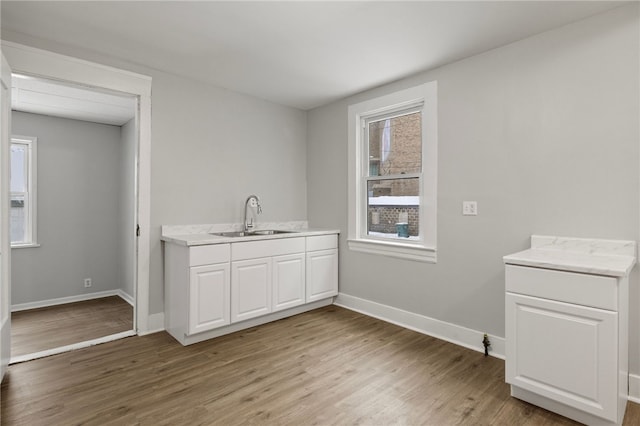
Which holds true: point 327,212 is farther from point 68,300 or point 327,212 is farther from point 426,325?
point 68,300

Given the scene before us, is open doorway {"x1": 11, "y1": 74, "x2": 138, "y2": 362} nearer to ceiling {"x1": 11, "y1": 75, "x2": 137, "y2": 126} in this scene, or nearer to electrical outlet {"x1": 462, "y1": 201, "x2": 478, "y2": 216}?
ceiling {"x1": 11, "y1": 75, "x2": 137, "y2": 126}

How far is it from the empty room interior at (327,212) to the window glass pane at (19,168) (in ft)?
0.07

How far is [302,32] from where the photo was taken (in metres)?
2.44

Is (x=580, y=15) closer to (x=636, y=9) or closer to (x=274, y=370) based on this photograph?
(x=636, y=9)

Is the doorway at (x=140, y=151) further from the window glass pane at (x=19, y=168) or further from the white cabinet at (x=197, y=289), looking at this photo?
the window glass pane at (x=19, y=168)

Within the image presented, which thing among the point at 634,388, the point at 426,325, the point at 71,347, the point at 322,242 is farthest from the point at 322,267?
the point at 634,388

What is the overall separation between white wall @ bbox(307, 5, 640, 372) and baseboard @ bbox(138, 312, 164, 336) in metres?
2.20

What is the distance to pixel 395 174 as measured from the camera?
11.4ft

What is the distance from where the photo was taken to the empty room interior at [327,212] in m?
1.97

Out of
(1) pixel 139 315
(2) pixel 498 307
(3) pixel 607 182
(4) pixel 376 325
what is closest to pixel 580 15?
(3) pixel 607 182

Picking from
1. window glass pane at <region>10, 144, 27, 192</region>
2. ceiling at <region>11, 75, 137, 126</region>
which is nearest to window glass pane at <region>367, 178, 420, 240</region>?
ceiling at <region>11, 75, 137, 126</region>

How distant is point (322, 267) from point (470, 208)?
68.3 inches

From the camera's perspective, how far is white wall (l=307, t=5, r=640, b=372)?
2.11 metres

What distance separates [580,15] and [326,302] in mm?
3375
